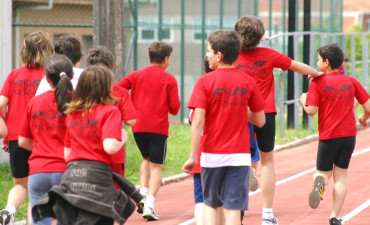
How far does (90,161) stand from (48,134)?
1.82 ft

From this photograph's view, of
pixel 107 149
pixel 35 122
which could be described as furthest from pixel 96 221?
pixel 35 122

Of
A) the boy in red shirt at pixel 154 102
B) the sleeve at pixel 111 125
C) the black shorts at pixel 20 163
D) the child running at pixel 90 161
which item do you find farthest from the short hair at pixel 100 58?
the sleeve at pixel 111 125

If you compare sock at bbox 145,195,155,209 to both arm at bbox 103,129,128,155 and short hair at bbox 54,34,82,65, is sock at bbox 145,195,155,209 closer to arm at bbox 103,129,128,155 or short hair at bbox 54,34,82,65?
short hair at bbox 54,34,82,65

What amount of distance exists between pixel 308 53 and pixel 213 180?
13586 mm

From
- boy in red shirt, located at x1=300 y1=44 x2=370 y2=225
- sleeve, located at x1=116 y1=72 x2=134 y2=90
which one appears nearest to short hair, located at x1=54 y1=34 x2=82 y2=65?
sleeve, located at x1=116 y1=72 x2=134 y2=90

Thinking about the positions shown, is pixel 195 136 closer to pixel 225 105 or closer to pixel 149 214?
pixel 225 105

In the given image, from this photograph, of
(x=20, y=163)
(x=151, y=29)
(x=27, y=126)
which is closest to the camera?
(x=27, y=126)

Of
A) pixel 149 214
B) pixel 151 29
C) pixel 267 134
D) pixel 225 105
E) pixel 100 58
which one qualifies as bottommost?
pixel 149 214

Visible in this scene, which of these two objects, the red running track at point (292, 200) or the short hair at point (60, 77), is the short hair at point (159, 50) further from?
the short hair at point (60, 77)

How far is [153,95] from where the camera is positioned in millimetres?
9977

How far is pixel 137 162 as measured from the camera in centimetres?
1467

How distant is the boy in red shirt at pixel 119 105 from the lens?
6.93 m

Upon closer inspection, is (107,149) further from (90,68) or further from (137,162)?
(137,162)

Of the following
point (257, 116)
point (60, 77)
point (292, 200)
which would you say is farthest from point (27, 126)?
point (292, 200)
